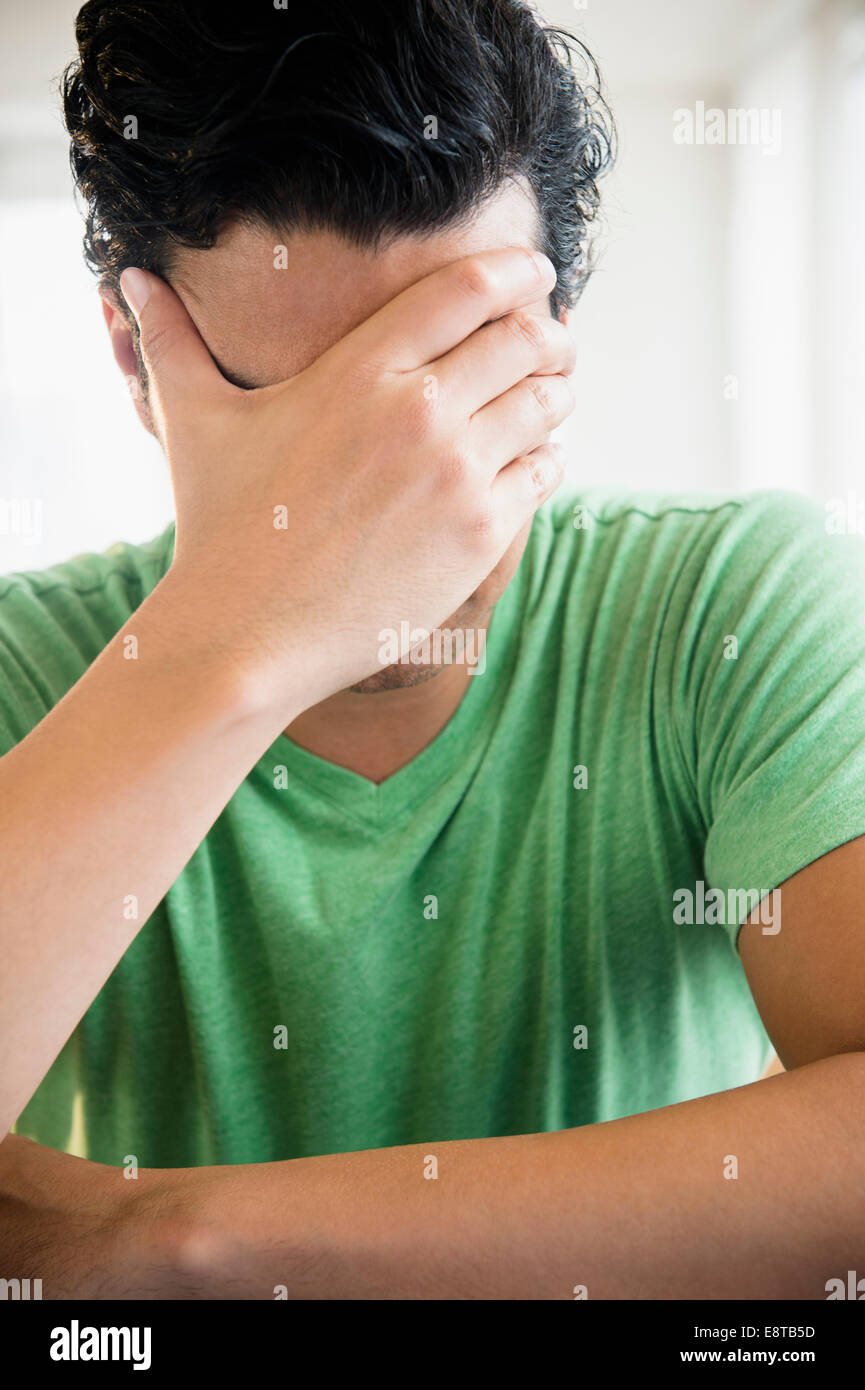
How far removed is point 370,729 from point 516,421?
0.99 feet

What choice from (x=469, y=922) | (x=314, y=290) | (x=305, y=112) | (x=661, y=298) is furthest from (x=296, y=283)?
(x=661, y=298)

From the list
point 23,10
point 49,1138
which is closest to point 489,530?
point 49,1138

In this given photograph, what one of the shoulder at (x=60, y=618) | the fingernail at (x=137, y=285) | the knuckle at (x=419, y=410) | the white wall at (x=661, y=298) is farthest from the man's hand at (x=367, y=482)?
the white wall at (x=661, y=298)

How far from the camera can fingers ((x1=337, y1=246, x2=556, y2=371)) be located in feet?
2.28

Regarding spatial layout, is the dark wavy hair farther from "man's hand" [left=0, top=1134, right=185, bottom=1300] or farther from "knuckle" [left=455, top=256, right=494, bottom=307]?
"man's hand" [left=0, top=1134, right=185, bottom=1300]

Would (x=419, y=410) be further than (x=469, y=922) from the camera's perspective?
No

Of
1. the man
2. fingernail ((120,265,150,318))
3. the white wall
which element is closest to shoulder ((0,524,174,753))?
the man

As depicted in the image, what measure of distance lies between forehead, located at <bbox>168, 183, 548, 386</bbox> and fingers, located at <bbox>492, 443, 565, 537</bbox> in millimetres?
112

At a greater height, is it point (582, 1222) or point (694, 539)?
point (694, 539)

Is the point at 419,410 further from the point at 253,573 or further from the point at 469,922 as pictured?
the point at 469,922

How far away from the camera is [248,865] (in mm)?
885

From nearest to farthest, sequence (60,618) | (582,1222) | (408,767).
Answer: (582,1222) < (408,767) < (60,618)

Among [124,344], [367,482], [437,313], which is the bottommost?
[367,482]

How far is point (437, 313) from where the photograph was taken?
697 millimetres
